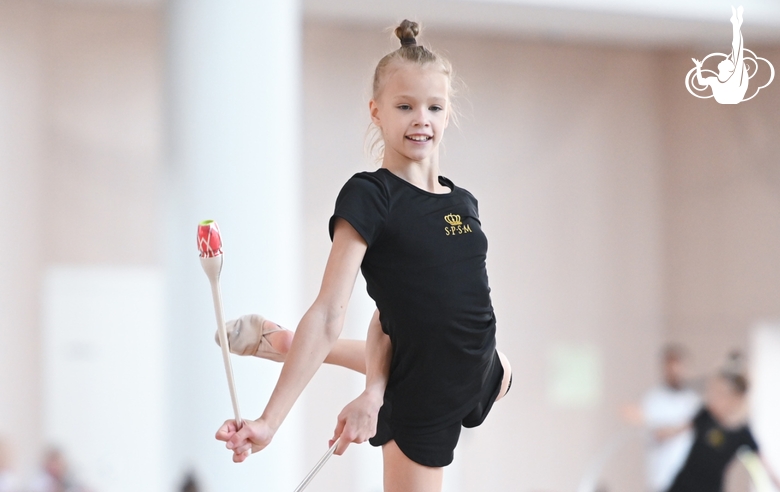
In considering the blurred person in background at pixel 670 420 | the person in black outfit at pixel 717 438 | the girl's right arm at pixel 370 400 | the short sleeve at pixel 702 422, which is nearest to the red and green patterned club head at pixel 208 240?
the girl's right arm at pixel 370 400

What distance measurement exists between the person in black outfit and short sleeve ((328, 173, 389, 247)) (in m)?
4.17

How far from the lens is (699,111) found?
9172 millimetres

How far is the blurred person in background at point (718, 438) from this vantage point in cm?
511

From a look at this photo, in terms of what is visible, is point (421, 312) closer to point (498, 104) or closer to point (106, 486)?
point (106, 486)

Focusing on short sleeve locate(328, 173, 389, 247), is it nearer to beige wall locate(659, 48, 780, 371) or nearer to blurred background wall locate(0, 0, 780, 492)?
blurred background wall locate(0, 0, 780, 492)

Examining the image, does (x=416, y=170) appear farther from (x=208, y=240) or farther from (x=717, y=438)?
(x=717, y=438)

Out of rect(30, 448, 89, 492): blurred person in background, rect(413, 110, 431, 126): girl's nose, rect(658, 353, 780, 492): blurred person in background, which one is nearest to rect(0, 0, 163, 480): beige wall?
rect(30, 448, 89, 492): blurred person in background

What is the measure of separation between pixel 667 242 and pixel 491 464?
Result: 2.82 meters

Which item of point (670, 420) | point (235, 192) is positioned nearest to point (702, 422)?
point (670, 420)

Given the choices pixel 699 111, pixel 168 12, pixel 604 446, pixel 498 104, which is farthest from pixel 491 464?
pixel 168 12

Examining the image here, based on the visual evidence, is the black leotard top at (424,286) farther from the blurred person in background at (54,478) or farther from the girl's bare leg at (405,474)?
the blurred person in background at (54,478)

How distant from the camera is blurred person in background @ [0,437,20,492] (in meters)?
6.38

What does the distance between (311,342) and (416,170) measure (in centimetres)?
32

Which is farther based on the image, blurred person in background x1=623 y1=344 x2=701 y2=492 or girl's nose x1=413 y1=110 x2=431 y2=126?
blurred person in background x1=623 y1=344 x2=701 y2=492
